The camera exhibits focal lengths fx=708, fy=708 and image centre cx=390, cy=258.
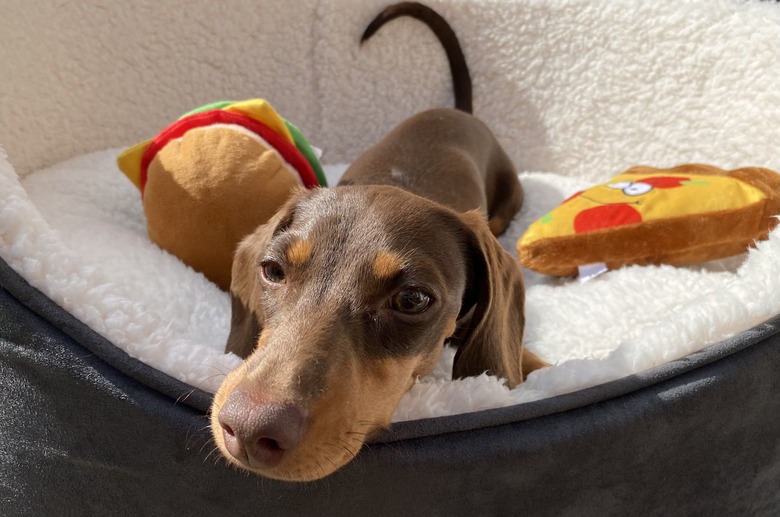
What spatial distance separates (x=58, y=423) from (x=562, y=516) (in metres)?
1.23

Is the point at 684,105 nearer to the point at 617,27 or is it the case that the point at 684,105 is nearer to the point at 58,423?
the point at 617,27

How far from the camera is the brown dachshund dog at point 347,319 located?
1354 millimetres

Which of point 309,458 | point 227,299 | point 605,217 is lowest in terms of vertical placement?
point 227,299

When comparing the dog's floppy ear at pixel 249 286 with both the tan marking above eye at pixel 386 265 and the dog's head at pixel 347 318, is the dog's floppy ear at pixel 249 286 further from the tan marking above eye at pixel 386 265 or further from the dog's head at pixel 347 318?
the tan marking above eye at pixel 386 265

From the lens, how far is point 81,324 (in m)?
1.64

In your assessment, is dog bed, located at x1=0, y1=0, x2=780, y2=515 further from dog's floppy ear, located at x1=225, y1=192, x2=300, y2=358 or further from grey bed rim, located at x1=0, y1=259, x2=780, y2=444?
dog's floppy ear, located at x1=225, y1=192, x2=300, y2=358

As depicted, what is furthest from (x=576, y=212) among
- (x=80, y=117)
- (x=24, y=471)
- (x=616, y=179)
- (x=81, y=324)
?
(x=80, y=117)

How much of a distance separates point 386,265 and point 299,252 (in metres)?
0.23

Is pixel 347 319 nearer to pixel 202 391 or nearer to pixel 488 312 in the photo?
pixel 202 391

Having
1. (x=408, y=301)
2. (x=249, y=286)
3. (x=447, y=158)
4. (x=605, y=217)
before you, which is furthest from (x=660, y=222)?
(x=249, y=286)

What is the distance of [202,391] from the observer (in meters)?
1.61

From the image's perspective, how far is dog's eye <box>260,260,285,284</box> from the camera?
1.81 m

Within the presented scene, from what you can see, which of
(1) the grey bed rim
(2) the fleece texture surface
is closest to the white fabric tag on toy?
(2) the fleece texture surface

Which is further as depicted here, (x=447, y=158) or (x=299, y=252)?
(x=447, y=158)
